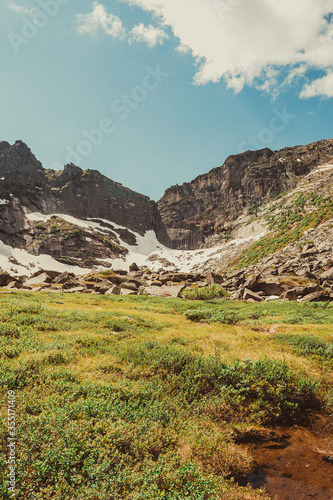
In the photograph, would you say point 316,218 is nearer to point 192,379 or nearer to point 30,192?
point 192,379

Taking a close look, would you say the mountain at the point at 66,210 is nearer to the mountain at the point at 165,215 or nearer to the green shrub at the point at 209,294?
the mountain at the point at 165,215

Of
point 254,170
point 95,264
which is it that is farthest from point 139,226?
point 254,170

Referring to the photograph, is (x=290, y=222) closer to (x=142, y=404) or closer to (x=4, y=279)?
(x=4, y=279)

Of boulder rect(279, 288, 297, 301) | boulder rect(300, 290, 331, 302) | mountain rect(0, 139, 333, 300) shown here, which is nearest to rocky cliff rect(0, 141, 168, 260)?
mountain rect(0, 139, 333, 300)

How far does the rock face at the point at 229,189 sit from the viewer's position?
134 meters

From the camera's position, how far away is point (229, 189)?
503ft

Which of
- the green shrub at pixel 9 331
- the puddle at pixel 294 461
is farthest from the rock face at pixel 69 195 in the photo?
the puddle at pixel 294 461

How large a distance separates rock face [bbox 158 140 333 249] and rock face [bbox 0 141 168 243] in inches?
640

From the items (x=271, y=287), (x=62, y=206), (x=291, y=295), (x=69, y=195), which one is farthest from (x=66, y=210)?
(x=291, y=295)

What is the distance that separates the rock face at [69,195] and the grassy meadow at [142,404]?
113 meters

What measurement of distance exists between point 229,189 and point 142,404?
159 meters

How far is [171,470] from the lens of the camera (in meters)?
4.13

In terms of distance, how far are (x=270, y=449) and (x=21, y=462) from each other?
16.7 ft

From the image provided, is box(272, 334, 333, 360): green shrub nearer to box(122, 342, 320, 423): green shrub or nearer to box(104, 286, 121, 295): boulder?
box(122, 342, 320, 423): green shrub
